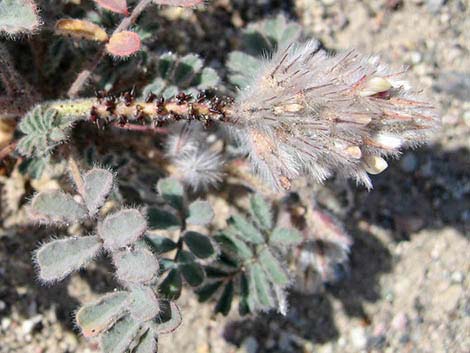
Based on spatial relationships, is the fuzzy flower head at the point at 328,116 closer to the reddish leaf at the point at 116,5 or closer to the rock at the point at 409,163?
the reddish leaf at the point at 116,5

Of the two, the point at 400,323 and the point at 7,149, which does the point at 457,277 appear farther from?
the point at 7,149

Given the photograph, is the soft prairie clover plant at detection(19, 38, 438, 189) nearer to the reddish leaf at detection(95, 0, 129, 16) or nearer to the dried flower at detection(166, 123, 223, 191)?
the reddish leaf at detection(95, 0, 129, 16)

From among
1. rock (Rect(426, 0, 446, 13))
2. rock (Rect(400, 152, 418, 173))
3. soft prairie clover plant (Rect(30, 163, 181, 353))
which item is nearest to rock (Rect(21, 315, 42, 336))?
soft prairie clover plant (Rect(30, 163, 181, 353))

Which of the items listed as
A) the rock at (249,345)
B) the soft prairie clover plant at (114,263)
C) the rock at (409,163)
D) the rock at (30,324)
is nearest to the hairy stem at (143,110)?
the soft prairie clover plant at (114,263)

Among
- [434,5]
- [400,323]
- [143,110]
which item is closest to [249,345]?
[400,323]

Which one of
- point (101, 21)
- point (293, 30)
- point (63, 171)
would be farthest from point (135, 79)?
point (293, 30)

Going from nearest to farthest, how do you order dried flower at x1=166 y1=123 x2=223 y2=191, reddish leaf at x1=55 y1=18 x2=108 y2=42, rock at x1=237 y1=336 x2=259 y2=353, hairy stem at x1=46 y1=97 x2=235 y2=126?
hairy stem at x1=46 y1=97 x2=235 y2=126
reddish leaf at x1=55 y1=18 x2=108 y2=42
dried flower at x1=166 y1=123 x2=223 y2=191
rock at x1=237 y1=336 x2=259 y2=353

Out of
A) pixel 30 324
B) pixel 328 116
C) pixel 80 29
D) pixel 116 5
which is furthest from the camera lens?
pixel 30 324
